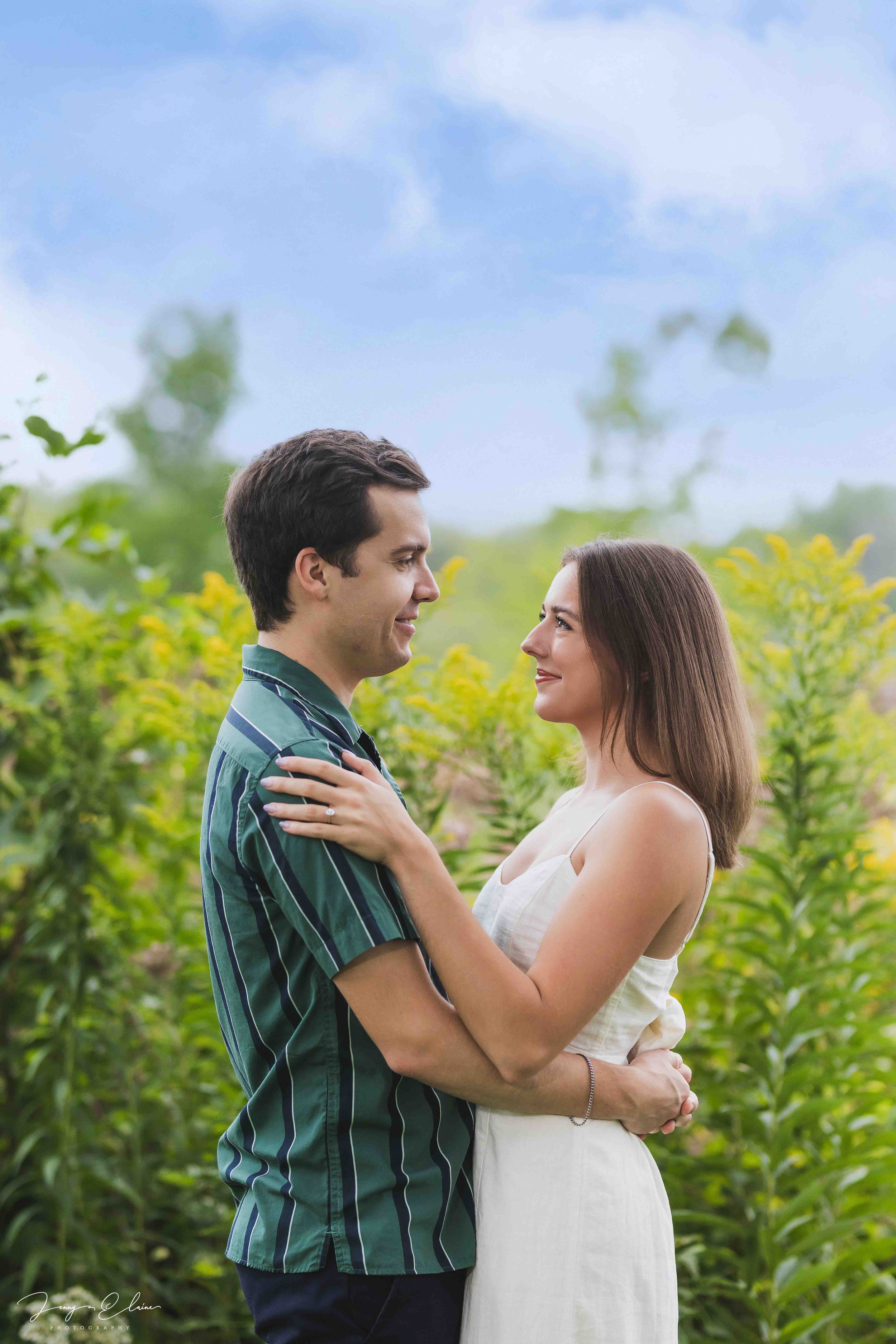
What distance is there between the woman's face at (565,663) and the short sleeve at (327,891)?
1.32ft

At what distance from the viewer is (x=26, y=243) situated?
10.7 ft

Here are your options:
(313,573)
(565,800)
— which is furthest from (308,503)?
(565,800)

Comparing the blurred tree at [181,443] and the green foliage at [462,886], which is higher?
the blurred tree at [181,443]

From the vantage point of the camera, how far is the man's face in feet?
3.50

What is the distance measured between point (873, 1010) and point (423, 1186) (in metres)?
2.25

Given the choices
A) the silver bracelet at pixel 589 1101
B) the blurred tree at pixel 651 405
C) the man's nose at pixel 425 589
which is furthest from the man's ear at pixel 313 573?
the blurred tree at pixel 651 405

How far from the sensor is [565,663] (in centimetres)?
124

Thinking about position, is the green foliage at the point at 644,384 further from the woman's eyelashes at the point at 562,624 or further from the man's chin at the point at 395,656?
the man's chin at the point at 395,656

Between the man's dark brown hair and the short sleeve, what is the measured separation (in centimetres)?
25

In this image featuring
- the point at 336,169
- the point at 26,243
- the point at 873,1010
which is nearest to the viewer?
the point at 873,1010

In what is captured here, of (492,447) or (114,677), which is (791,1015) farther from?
(492,447)

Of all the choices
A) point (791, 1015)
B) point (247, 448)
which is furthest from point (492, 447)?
point (791, 1015)

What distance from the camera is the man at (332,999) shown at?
91 centimetres

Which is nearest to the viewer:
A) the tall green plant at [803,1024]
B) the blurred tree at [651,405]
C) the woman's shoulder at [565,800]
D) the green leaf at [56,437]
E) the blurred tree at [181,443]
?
the woman's shoulder at [565,800]
